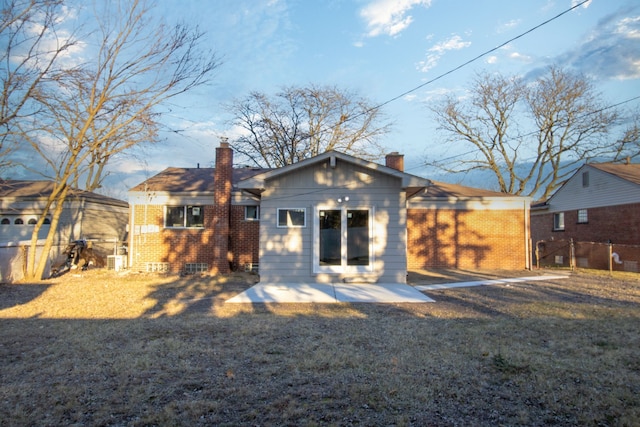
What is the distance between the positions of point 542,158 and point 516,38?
69.5ft

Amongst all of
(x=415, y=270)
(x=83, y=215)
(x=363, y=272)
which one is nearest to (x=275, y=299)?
(x=363, y=272)

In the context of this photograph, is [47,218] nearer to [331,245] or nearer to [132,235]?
[132,235]

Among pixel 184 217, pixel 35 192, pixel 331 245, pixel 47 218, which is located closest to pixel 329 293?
pixel 331 245

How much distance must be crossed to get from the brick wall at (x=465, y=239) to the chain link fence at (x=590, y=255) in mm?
2009

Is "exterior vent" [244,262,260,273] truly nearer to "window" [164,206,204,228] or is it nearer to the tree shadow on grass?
"window" [164,206,204,228]

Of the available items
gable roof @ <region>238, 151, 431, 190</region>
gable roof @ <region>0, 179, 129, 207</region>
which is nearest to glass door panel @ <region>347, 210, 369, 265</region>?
gable roof @ <region>238, 151, 431, 190</region>

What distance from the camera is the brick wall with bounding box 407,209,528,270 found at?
15984mm

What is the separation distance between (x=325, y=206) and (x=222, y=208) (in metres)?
4.56

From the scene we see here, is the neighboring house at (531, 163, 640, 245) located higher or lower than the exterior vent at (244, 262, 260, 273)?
higher

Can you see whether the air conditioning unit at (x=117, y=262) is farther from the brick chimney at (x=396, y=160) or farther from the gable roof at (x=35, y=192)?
the brick chimney at (x=396, y=160)

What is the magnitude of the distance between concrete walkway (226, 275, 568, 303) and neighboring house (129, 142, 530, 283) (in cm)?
53

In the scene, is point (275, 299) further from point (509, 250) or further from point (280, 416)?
point (509, 250)

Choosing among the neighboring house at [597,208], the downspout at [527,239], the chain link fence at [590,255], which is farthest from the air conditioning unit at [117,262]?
the neighboring house at [597,208]

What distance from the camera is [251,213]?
14.7 meters
